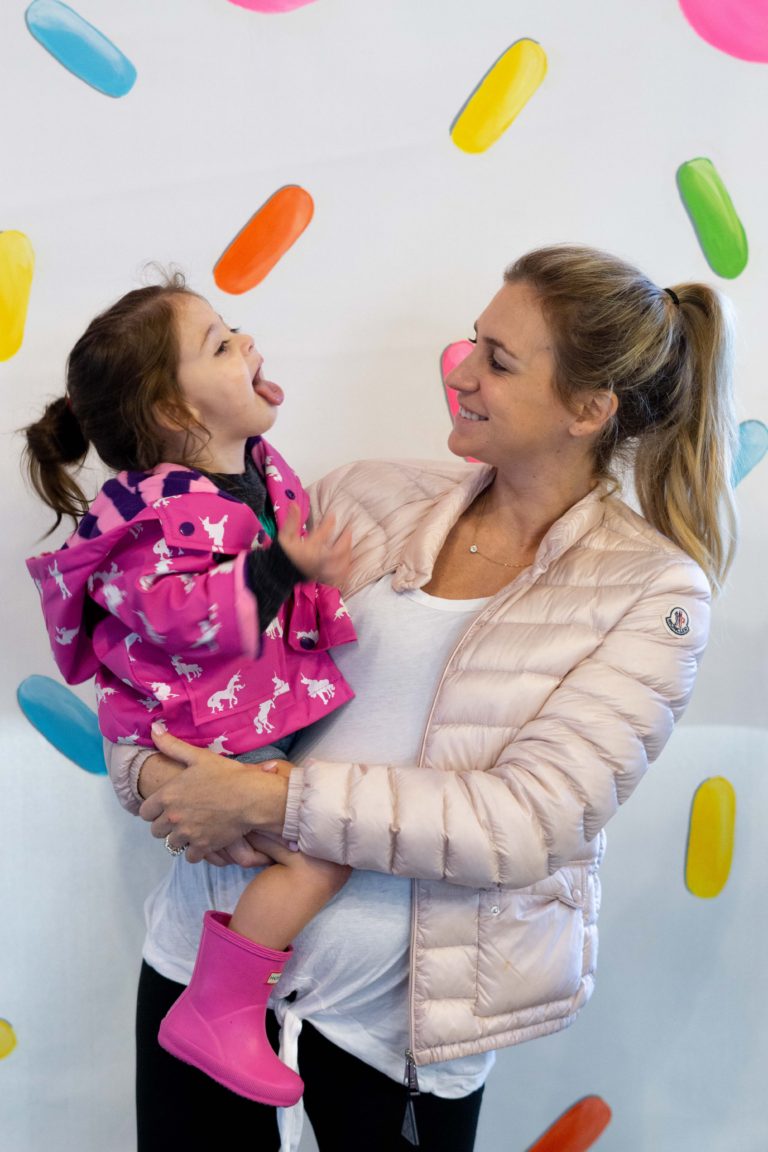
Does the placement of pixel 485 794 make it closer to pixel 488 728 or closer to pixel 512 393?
pixel 488 728

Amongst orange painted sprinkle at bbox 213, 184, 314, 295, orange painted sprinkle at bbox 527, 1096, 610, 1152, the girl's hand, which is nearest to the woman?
the girl's hand

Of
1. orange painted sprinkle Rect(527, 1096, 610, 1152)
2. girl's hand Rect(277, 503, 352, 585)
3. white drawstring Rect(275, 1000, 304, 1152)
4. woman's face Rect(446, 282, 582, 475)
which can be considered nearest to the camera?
girl's hand Rect(277, 503, 352, 585)

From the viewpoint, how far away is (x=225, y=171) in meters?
2.05

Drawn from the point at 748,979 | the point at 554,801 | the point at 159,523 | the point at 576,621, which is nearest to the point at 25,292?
A: the point at 159,523

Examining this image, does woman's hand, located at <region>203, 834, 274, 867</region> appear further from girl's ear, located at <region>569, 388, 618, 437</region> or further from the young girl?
girl's ear, located at <region>569, 388, 618, 437</region>

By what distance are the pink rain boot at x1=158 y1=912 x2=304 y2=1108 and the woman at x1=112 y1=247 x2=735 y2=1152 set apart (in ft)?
0.19

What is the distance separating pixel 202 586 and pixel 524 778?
17.8 inches

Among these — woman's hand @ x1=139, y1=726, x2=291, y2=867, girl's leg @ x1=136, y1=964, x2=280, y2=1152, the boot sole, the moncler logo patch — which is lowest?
girl's leg @ x1=136, y1=964, x2=280, y2=1152

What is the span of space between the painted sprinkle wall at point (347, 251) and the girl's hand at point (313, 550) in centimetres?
70

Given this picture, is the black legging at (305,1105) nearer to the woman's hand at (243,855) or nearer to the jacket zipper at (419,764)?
the jacket zipper at (419,764)

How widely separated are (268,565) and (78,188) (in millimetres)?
937

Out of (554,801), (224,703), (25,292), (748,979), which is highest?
(25,292)

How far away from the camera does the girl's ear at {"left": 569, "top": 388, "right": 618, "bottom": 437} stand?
5.47 ft

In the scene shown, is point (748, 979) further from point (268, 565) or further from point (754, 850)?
point (268, 565)
